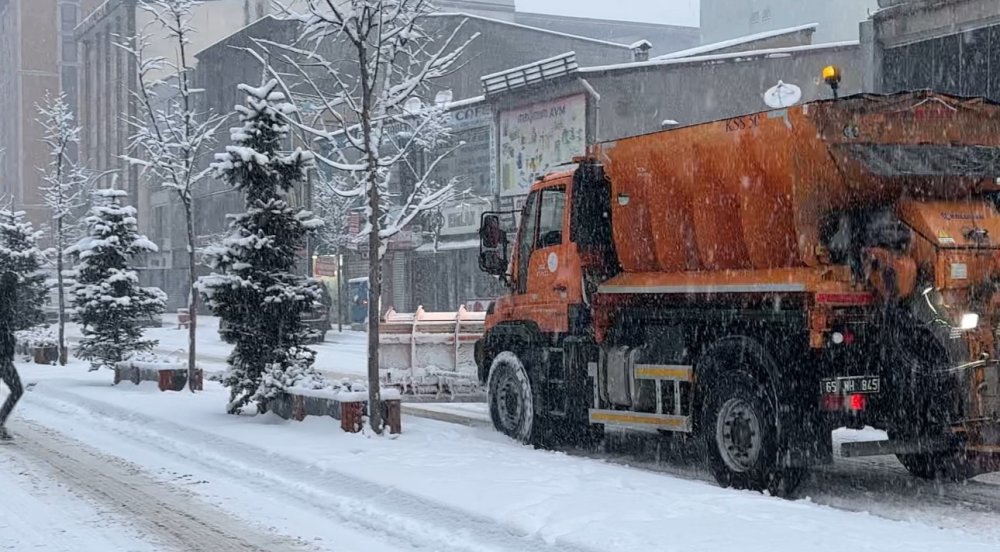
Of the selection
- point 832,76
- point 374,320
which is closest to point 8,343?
point 374,320

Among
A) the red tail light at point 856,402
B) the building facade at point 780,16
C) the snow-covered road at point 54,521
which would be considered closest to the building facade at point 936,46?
the red tail light at point 856,402

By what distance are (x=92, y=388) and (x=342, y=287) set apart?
31608mm

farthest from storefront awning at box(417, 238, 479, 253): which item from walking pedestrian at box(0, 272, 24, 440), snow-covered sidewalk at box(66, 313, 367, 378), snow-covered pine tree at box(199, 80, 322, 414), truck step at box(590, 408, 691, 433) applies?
truck step at box(590, 408, 691, 433)

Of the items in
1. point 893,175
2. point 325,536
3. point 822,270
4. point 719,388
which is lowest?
point 325,536

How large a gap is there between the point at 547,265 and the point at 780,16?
191ft

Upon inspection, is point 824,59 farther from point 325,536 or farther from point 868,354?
point 325,536

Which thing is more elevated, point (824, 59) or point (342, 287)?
point (824, 59)

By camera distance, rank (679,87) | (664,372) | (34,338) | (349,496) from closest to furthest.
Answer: (349,496) → (664,372) → (34,338) → (679,87)

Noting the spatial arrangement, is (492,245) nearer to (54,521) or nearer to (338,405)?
(338,405)

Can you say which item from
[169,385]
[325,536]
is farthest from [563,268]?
[169,385]

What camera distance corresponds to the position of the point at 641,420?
11.3 m

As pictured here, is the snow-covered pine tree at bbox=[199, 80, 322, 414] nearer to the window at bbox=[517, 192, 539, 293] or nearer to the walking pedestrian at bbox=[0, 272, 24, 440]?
the walking pedestrian at bbox=[0, 272, 24, 440]

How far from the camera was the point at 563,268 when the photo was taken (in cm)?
1243

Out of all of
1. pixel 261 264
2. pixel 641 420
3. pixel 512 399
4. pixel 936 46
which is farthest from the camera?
pixel 936 46
